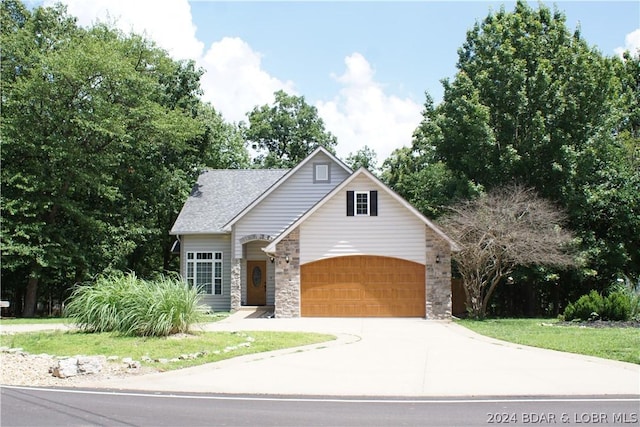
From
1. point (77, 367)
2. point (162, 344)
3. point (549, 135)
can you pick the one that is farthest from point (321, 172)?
point (77, 367)

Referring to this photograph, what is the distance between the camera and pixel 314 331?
790 inches

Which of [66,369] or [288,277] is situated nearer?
[66,369]

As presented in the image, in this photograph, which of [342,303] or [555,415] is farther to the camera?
[342,303]

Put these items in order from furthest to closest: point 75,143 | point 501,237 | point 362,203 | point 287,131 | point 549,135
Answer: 1. point 287,131
2. point 75,143
3. point 549,135
4. point 362,203
5. point 501,237

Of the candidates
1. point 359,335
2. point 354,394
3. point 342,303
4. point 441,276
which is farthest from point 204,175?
point 354,394

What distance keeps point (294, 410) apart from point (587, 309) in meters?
17.1

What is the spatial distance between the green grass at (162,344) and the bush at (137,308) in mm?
328

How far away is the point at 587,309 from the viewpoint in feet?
76.6

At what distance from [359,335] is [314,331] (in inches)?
64.9

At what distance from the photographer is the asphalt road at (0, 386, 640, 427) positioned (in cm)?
855

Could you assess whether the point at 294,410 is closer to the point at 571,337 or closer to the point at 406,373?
the point at 406,373

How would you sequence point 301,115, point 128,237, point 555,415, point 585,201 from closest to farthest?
1. point 555,415
2. point 585,201
3. point 128,237
4. point 301,115

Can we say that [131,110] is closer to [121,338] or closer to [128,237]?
[128,237]

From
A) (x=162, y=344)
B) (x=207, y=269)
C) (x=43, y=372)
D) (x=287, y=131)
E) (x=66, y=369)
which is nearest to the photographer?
(x=66, y=369)
